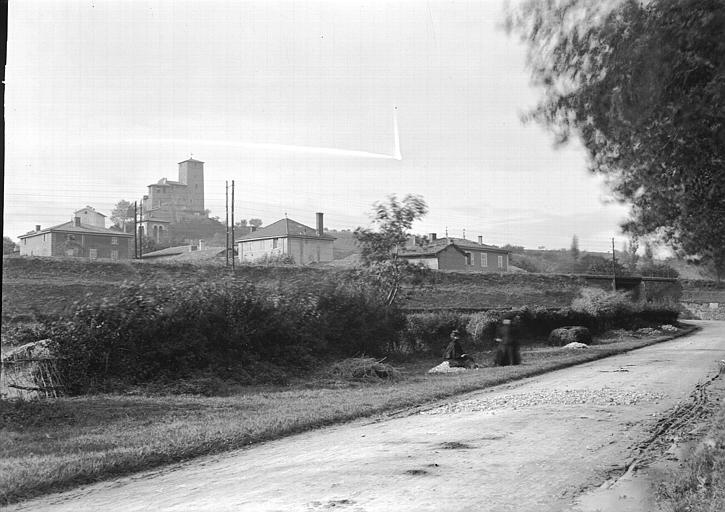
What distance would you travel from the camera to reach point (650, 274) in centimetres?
6062

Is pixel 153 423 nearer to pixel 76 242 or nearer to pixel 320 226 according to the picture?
pixel 76 242

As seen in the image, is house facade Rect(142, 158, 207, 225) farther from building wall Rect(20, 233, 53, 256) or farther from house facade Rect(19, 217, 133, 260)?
building wall Rect(20, 233, 53, 256)

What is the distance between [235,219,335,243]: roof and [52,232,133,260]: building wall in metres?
11.1

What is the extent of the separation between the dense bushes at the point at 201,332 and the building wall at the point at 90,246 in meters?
3.08

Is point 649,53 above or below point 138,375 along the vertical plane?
above

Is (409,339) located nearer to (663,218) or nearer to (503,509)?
(663,218)

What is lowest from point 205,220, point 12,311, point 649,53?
point 12,311

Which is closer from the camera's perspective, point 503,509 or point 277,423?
point 503,509

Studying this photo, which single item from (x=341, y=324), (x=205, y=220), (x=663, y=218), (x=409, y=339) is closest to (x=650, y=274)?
(x=205, y=220)

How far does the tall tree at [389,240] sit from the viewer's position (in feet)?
81.1

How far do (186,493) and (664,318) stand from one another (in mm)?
47211

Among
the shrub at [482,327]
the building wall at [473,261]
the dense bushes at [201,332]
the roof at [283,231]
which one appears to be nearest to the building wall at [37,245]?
the dense bushes at [201,332]

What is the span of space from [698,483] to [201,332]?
12.5m

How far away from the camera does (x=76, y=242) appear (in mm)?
21422
